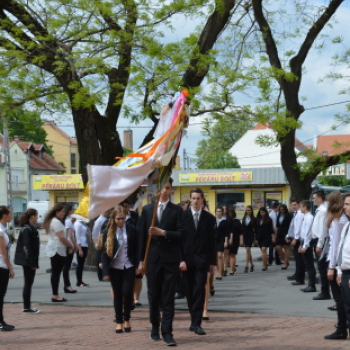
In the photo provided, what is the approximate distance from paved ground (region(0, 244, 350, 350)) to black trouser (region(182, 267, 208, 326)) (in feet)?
0.83

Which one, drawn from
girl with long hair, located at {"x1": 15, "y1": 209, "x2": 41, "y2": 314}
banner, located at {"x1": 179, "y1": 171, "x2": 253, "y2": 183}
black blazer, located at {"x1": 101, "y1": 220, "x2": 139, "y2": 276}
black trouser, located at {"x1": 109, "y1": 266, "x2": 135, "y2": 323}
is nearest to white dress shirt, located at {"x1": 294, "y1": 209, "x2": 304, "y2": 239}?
black blazer, located at {"x1": 101, "y1": 220, "x2": 139, "y2": 276}

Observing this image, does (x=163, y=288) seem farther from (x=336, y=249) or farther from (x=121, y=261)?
(x=336, y=249)

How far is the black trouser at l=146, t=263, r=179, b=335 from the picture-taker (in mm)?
6445

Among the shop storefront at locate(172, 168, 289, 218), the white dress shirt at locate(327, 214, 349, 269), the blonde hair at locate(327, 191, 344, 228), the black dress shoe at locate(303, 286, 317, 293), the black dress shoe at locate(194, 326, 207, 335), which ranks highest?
the shop storefront at locate(172, 168, 289, 218)

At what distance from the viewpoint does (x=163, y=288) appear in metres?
6.54

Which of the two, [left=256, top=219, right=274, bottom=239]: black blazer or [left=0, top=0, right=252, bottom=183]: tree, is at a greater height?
[left=0, top=0, right=252, bottom=183]: tree

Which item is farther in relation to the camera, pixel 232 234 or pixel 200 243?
pixel 232 234

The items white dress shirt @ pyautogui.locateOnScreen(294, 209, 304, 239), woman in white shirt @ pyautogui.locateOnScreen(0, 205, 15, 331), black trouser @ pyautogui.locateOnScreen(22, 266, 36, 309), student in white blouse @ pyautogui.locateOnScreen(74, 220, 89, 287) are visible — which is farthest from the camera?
student in white blouse @ pyautogui.locateOnScreen(74, 220, 89, 287)

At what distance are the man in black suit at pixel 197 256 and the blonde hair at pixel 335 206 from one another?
1.66 m

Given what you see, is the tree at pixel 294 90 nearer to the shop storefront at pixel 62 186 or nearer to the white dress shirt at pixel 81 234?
the white dress shirt at pixel 81 234

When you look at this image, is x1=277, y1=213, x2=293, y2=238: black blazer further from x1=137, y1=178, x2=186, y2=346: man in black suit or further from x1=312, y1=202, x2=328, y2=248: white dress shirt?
x1=137, y1=178, x2=186, y2=346: man in black suit

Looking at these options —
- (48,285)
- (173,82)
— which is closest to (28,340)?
(48,285)

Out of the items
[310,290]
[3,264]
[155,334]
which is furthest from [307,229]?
[3,264]

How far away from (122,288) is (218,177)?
29771 millimetres
